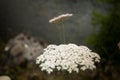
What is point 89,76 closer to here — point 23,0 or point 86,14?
point 86,14

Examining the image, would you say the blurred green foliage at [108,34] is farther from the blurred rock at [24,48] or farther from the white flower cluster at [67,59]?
the white flower cluster at [67,59]

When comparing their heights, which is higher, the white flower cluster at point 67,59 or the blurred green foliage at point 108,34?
the blurred green foliage at point 108,34

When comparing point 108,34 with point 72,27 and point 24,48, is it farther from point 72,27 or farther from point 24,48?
point 24,48

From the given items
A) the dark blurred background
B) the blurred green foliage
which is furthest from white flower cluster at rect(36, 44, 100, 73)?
the blurred green foliage

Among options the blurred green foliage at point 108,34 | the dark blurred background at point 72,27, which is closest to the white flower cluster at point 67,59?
the dark blurred background at point 72,27

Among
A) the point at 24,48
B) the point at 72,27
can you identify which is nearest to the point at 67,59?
the point at 24,48

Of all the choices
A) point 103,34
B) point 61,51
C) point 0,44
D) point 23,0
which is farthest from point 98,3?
point 61,51
